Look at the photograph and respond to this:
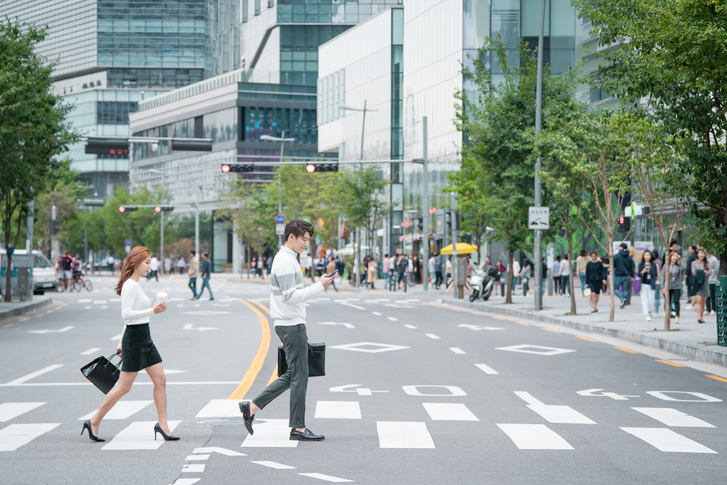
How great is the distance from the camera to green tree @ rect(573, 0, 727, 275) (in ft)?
48.6

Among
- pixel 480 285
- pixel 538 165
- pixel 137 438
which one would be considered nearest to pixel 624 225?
pixel 480 285

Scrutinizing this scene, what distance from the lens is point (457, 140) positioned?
57562 millimetres

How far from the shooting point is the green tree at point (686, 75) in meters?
14.8

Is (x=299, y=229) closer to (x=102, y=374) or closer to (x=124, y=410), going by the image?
(x=102, y=374)

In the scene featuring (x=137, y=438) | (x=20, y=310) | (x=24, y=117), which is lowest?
(x=20, y=310)

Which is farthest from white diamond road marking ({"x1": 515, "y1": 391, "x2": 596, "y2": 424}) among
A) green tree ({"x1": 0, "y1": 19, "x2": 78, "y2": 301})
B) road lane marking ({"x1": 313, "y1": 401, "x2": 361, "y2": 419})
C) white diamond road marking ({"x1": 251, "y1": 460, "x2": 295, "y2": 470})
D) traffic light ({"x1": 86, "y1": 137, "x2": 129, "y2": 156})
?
traffic light ({"x1": 86, "y1": 137, "x2": 129, "y2": 156})

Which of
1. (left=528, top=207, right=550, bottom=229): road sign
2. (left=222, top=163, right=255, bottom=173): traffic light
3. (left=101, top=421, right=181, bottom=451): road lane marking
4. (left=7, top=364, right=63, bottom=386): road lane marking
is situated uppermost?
(left=222, top=163, right=255, bottom=173): traffic light

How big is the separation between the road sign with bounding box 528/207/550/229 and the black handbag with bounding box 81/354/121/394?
19706 mm

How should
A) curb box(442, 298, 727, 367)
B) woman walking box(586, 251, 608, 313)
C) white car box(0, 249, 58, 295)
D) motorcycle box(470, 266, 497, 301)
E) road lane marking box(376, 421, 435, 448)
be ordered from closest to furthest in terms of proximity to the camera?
1. road lane marking box(376, 421, 435, 448)
2. curb box(442, 298, 727, 367)
3. woman walking box(586, 251, 608, 313)
4. motorcycle box(470, 266, 497, 301)
5. white car box(0, 249, 58, 295)

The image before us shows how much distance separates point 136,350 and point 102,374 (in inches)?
16.9

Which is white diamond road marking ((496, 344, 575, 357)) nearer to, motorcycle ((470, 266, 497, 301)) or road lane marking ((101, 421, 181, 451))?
road lane marking ((101, 421, 181, 451))

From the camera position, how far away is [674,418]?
9.54 m

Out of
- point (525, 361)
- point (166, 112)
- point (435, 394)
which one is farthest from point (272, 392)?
point (166, 112)

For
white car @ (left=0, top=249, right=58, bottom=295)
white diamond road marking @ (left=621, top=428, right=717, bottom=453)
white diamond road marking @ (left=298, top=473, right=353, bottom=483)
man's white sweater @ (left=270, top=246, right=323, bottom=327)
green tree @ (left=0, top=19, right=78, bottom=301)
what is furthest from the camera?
white car @ (left=0, top=249, right=58, bottom=295)
